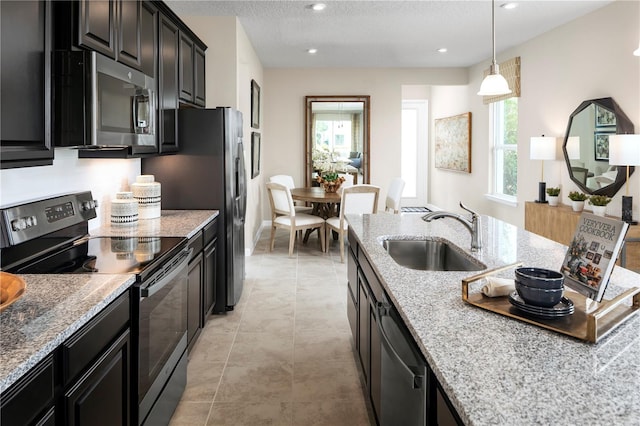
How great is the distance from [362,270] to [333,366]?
0.74m

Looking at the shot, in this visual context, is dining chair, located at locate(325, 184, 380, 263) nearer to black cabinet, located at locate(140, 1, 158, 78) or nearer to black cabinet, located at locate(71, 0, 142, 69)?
black cabinet, located at locate(140, 1, 158, 78)

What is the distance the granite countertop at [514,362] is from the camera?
85cm

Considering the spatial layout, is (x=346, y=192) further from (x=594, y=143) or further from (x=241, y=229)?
(x=594, y=143)

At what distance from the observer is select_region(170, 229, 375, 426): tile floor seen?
2363 millimetres

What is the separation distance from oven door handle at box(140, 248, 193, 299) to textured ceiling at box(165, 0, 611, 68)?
2874 millimetres

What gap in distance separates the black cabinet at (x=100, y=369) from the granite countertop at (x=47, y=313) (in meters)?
0.05

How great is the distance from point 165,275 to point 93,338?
67 cm

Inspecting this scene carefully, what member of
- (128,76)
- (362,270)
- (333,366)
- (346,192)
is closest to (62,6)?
(128,76)

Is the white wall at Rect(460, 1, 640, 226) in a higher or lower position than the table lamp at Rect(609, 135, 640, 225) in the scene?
higher

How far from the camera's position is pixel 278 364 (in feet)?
9.51

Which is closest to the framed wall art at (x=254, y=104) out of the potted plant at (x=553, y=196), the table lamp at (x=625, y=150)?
the potted plant at (x=553, y=196)

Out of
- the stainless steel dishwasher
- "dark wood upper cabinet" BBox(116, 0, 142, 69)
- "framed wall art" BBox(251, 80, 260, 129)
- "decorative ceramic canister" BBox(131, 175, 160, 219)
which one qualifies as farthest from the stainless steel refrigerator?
"framed wall art" BBox(251, 80, 260, 129)

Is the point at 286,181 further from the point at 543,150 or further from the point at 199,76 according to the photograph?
the point at 543,150

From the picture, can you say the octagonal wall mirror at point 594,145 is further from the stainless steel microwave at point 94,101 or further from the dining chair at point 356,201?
the stainless steel microwave at point 94,101
